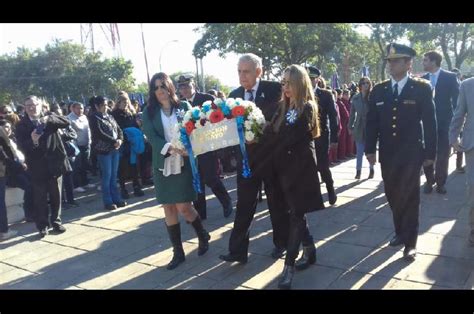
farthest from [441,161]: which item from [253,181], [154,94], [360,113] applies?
[154,94]

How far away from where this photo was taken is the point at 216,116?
12.8ft

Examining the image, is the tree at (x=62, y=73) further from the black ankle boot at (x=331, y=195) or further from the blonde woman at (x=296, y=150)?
the blonde woman at (x=296, y=150)

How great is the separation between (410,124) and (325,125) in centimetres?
185

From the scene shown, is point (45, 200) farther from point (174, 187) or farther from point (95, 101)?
point (174, 187)

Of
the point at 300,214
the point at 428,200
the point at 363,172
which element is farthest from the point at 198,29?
the point at 300,214

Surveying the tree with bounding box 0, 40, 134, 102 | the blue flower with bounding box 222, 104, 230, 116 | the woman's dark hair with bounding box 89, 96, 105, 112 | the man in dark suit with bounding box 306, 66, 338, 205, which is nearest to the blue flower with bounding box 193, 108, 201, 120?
the blue flower with bounding box 222, 104, 230, 116

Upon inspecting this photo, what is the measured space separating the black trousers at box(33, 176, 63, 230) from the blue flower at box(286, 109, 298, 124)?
13.0 feet

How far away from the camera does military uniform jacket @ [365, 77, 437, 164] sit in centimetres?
418

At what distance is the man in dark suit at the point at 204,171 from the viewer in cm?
579

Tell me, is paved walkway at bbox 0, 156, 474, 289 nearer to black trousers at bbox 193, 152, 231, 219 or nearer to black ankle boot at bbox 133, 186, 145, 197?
black trousers at bbox 193, 152, 231, 219

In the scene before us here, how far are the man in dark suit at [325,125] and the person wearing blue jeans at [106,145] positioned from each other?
3376 millimetres
